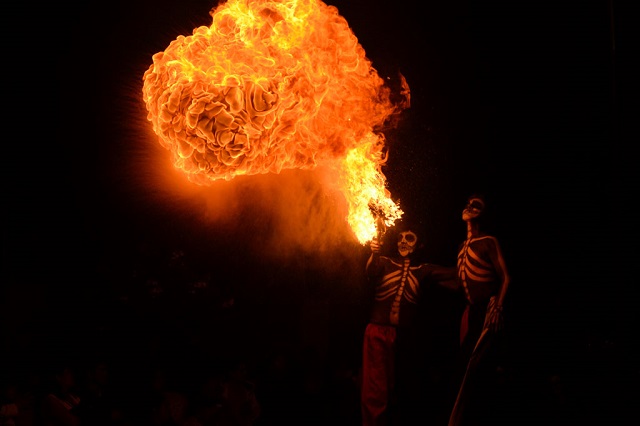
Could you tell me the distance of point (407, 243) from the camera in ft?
24.0

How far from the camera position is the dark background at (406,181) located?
7.30 meters

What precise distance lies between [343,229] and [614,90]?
3778mm

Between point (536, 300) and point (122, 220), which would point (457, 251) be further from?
point (122, 220)

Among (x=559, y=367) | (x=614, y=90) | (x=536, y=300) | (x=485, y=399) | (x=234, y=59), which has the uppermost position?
(x=614, y=90)

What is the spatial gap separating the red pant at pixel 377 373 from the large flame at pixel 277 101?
1175mm

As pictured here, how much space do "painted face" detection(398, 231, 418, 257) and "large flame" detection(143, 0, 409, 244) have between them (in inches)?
10.1

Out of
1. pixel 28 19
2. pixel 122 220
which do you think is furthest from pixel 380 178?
pixel 28 19

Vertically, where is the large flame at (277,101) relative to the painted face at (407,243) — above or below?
above

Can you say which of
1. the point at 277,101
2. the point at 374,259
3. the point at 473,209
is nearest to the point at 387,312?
the point at 374,259

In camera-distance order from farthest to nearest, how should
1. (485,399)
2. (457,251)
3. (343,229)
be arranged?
(343,229) → (457,251) → (485,399)

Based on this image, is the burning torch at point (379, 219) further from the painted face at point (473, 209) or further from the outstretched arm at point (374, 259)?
the painted face at point (473, 209)

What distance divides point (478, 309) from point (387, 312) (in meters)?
1.06

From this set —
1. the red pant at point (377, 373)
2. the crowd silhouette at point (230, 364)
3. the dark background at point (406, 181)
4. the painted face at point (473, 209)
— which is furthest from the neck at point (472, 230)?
the red pant at point (377, 373)

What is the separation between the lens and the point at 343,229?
7750 mm
